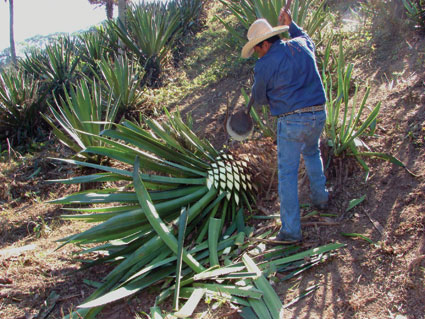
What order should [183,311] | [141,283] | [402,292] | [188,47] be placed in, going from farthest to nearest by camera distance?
1. [188,47]
2. [141,283]
3. [402,292]
4. [183,311]

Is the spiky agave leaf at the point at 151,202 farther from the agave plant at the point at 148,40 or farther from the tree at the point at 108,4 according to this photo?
the tree at the point at 108,4

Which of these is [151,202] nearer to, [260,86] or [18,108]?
[260,86]

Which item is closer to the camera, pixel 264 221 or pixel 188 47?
pixel 264 221

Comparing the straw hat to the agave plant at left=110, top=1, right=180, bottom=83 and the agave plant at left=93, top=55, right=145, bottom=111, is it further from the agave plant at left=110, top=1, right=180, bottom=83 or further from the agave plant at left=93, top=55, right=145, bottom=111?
the agave plant at left=110, top=1, right=180, bottom=83

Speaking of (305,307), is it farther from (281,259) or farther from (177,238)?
(177,238)

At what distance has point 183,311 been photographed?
94.3 inches

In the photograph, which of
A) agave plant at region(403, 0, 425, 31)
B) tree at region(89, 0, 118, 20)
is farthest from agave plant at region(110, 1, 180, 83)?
tree at region(89, 0, 118, 20)

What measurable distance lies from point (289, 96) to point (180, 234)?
1.33 m

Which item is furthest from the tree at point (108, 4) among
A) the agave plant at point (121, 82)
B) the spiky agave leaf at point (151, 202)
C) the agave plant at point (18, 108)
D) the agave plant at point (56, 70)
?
the spiky agave leaf at point (151, 202)

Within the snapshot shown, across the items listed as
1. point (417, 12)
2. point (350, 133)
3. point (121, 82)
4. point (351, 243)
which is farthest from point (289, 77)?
point (417, 12)

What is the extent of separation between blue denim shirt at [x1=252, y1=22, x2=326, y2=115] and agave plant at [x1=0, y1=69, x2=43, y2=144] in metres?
5.05

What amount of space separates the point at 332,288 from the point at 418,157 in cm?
159

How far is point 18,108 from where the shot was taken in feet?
22.3

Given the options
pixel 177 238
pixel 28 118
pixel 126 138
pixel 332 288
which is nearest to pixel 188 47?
pixel 28 118
